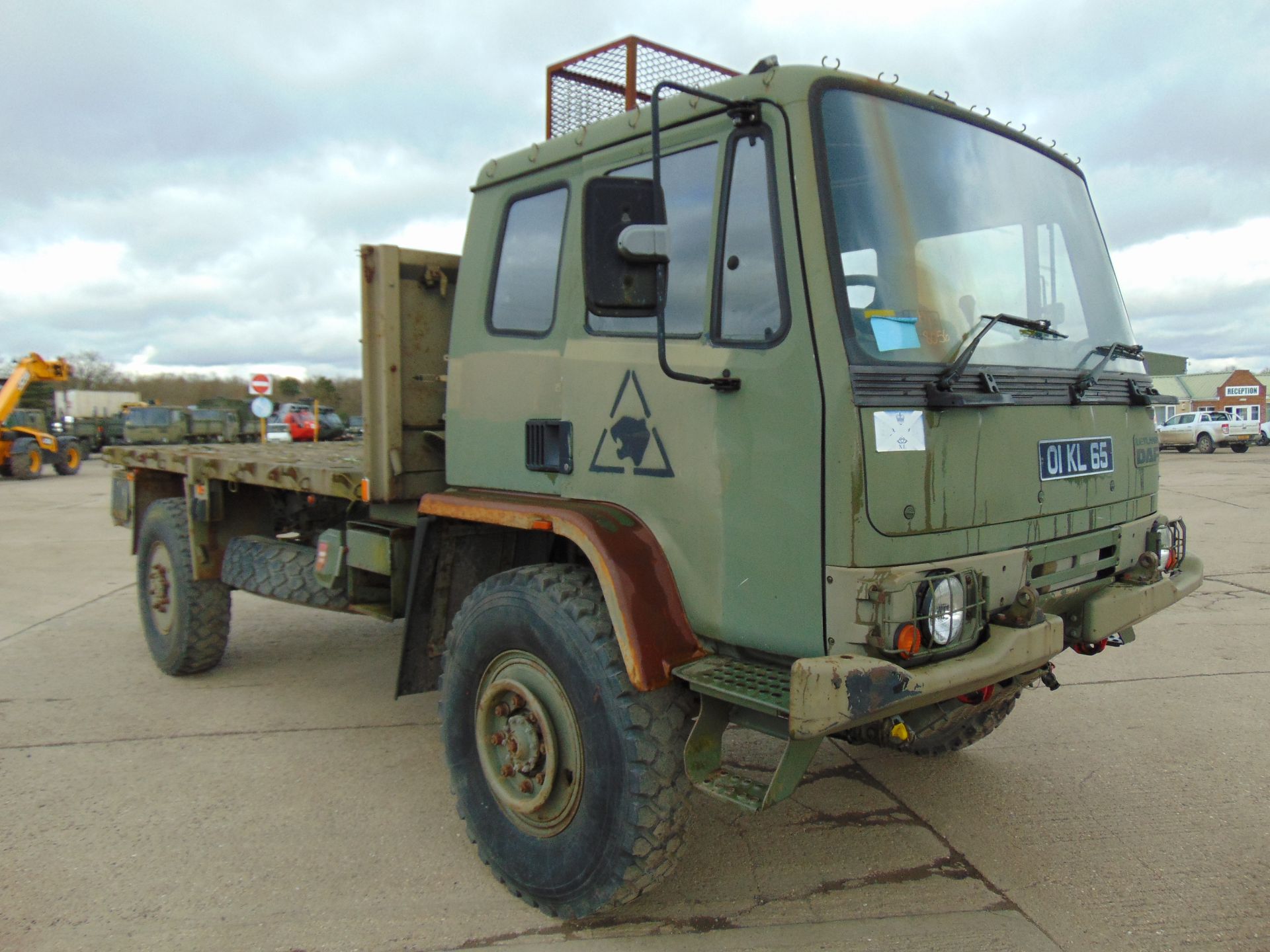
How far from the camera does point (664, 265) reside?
2.66 m

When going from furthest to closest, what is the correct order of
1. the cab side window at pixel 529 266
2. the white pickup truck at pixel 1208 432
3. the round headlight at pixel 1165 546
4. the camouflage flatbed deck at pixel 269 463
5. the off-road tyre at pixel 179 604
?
the white pickup truck at pixel 1208 432, the off-road tyre at pixel 179 604, the camouflage flatbed deck at pixel 269 463, the round headlight at pixel 1165 546, the cab side window at pixel 529 266

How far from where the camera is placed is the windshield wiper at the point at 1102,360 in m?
3.21

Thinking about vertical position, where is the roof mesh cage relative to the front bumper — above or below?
above

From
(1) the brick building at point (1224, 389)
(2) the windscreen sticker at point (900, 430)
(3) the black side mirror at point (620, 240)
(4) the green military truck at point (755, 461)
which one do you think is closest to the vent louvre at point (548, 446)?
(4) the green military truck at point (755, 461)

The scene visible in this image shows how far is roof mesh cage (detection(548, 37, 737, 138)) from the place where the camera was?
13.3 feet

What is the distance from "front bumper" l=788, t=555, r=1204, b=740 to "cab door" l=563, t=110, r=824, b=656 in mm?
219

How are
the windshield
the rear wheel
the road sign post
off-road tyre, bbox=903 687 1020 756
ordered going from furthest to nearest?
the rear wheel, the road sign post, off-road tyre, bbox=903 687 1020 756, the windshield

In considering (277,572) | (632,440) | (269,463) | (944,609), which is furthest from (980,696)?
(269,463)

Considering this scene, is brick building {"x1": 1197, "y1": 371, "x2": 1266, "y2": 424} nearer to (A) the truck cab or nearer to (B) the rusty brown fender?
(A) the truck cab

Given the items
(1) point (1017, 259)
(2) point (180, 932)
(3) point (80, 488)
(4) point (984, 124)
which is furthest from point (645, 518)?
(3) point (80, 488)

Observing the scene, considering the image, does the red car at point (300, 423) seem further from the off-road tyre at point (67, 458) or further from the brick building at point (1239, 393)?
→ the brick building at point (1239, 393)

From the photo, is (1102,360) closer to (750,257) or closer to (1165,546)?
(1165,546)

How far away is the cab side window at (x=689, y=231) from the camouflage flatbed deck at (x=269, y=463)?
1.85m

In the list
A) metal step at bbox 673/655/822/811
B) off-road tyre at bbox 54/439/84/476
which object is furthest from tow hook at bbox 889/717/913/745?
off-road tyre at bbox 54/439/84/476
